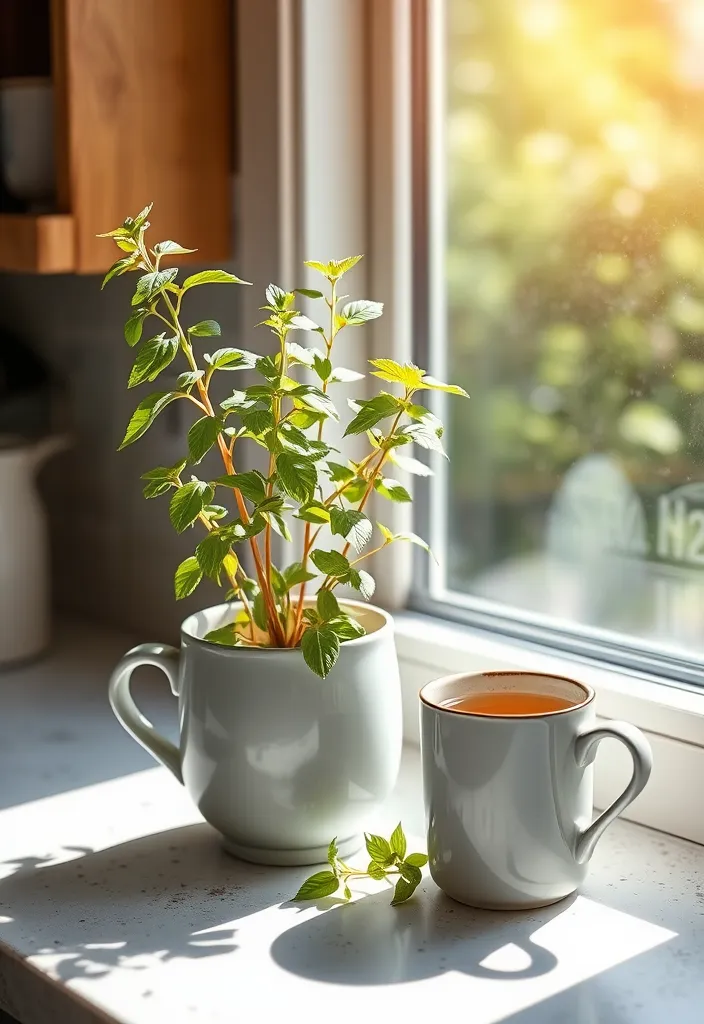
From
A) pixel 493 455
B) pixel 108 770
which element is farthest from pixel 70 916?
pixel 493 455

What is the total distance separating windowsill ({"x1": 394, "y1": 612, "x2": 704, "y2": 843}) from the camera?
0.95m

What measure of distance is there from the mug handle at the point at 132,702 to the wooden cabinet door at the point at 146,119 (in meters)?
0.37

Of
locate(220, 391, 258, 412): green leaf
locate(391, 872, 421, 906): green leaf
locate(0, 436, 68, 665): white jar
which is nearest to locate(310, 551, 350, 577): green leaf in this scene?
locate(220, 391, 258, 412): green leaf

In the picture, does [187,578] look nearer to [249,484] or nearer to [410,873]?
[249,484]

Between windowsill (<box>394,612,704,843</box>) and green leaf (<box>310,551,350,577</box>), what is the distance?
0.18 m

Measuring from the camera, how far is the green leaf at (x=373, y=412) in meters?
0.82

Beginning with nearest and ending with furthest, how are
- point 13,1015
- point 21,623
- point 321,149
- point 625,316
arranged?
point 13,1015 < point 625,316 < point 321,149 < point 21,623

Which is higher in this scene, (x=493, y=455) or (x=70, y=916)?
(x=493, y=455)

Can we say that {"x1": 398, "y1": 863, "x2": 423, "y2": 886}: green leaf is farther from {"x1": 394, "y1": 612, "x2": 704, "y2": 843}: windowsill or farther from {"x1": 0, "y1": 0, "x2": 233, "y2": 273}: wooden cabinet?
{"x1": 0, "y1": 0, "x2": 233, "y2": 273}: wooden cabinet

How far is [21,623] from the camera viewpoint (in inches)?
54.6

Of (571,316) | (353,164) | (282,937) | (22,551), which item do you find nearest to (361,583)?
(282,937)

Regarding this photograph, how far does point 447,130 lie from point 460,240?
0.32 ft

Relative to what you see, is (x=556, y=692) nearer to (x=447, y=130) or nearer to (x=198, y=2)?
(x=447, y=130)

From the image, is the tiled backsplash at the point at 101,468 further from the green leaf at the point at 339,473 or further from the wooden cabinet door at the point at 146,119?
the green leaf at the point at 339,473
